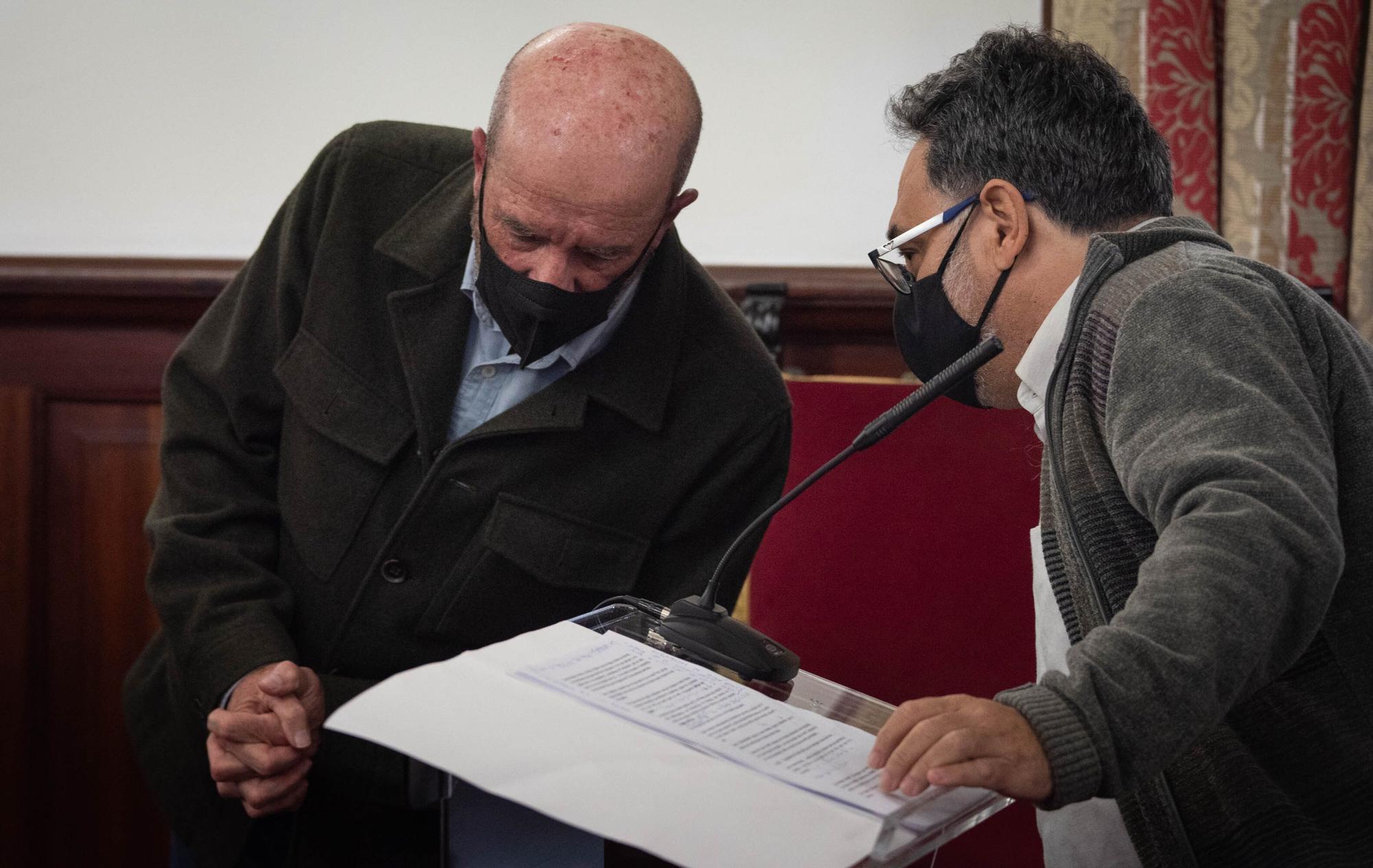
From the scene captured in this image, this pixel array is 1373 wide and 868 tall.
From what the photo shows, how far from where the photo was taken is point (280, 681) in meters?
1.05

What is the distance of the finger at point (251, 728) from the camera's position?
1034 mm

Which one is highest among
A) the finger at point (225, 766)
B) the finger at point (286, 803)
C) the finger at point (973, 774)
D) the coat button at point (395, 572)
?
the finger at point (973, 774)

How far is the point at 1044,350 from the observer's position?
971 mm

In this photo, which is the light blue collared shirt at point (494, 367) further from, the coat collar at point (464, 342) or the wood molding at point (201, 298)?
the wood molding at point (201, 298)

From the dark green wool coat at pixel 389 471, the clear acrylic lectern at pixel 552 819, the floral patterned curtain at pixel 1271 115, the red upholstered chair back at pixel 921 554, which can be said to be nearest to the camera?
the clear acrylic lectern at pixel 552 819

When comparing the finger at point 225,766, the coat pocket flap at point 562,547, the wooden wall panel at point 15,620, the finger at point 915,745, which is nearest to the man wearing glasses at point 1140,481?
the finger at point 915,745

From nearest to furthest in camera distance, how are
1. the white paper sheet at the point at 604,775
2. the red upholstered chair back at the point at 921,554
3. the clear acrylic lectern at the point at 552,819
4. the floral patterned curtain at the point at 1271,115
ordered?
the white paper sheet at the point at 604,775 → the clear acrylic lectern at the point at 552,819 → the red upholstered chair back at the point at 921,554 → the floral patterned curtain at the point at 1271,115

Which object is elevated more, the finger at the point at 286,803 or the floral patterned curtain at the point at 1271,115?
the floral patterned curtain at the point at 1271,115

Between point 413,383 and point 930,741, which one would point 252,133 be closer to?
point 413,383

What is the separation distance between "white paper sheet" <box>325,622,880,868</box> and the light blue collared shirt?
60cm

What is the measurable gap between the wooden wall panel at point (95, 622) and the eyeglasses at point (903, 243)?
1339 mm

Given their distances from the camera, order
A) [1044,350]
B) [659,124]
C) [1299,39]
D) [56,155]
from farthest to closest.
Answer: [56,155] → [1299,39] → [659,124] → [1044,350]

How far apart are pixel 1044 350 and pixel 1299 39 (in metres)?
1.11

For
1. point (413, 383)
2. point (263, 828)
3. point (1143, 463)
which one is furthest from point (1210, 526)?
point (263, 828)
